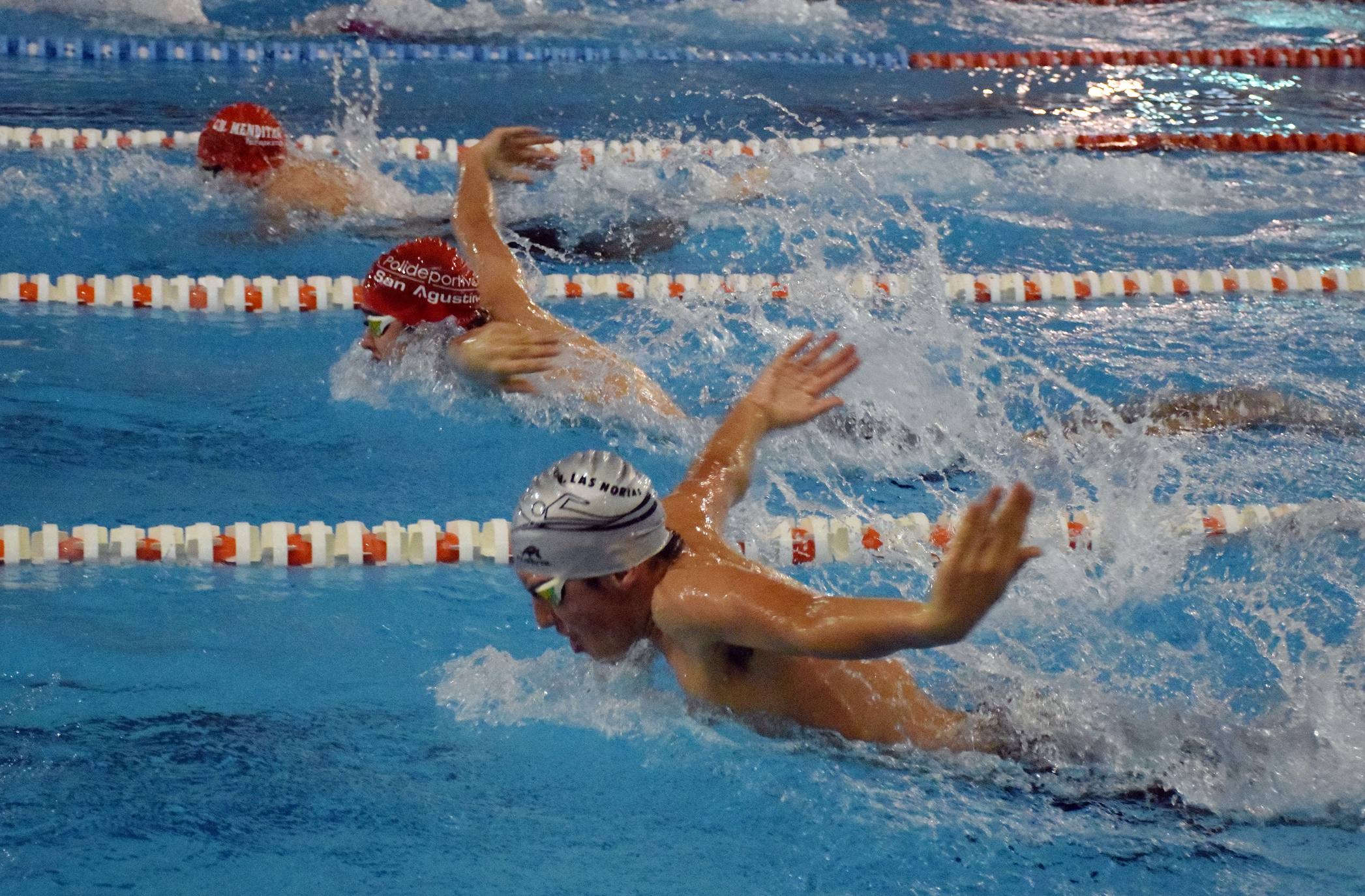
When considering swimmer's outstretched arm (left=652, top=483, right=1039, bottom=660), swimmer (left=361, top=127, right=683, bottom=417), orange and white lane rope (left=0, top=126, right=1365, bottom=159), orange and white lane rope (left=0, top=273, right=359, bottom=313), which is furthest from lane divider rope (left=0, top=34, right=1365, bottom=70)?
swimmer's outstretched arm (left=652, top=483, right=1039, bottom=660)

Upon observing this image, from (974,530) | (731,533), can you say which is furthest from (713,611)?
(731,533)

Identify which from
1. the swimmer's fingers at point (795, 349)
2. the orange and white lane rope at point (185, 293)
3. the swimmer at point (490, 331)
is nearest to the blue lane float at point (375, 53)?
the orange and white lane rope at point (185, 293)

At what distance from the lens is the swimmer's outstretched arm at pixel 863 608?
1752 mm

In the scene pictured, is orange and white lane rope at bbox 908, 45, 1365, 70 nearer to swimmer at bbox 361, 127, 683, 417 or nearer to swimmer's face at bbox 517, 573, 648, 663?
swimmer at bbox 361, 127, 683, 417

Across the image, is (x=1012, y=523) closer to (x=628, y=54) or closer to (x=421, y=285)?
(x=421, y=285)

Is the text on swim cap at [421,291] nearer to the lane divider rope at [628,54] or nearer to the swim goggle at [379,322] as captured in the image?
the swim goggle at [379,322]

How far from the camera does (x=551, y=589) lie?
7.42 feet

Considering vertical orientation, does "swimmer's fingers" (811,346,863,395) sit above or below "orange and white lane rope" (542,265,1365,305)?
above

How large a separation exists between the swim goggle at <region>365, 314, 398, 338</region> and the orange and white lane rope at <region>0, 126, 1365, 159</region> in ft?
8.16

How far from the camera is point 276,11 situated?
9086 mm

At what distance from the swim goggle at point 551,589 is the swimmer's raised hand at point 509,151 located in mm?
2187

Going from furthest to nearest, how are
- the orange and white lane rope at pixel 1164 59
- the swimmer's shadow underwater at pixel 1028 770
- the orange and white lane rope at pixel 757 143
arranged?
the orange and white lane rope at pixel 1164 59 < the orange and white lane rope at pixel 757 143 < the swimmer's shadow underwater at pixel 1028 770

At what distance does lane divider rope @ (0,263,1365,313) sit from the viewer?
4906 mm

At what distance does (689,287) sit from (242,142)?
171 cm
